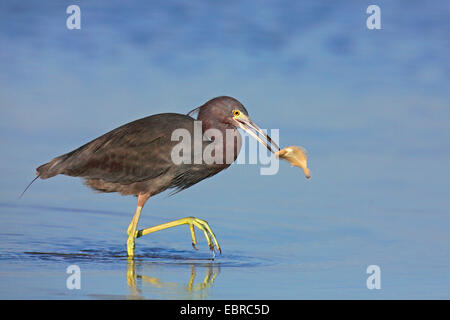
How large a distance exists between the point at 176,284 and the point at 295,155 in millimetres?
2488

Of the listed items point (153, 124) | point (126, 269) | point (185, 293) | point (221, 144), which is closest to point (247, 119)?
point (221, 144)

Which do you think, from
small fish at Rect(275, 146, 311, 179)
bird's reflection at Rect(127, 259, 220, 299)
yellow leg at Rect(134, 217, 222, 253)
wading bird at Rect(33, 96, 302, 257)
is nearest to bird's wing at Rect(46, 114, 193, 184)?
wading bird at Rect(33, 96, 302, 257)

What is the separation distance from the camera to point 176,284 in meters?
7.47

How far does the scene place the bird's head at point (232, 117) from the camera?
956 centimetres

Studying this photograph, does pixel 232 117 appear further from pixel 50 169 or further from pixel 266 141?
pixel 50 169

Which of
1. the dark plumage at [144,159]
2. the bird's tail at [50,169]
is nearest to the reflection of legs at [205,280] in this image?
the dark plumage at [144,159]

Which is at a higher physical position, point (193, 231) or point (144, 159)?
point (144, 159)

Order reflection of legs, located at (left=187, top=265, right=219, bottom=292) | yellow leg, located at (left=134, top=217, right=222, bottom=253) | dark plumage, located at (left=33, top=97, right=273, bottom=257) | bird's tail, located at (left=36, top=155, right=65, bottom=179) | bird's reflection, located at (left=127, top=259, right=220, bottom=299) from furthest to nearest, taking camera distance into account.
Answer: bird's tail, located at (left=36, top=155, right=65, bottom=179), dark plumage, located at (left=33, top=97, right=273, bottom=257), yellow leg, located at (left=134, top=217, right=222, bottom=253), reflection of legs, located at (left=187, top=265, right=219, bottom=292), bird's reflection, located at (left=127, top=259, right=220, bottom=299)

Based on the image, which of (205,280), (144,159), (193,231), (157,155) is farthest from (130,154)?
(205,280)

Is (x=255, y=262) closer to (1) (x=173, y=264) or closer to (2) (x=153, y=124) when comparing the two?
(1) (x=173, y=264)

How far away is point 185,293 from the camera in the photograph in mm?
7105

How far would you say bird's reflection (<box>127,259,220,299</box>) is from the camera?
706 centimetres

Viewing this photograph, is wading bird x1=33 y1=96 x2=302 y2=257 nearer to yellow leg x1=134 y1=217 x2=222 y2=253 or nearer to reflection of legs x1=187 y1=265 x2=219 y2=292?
yellow leg x1=134 y1=217 x2=222 y2=253

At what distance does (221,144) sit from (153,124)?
33.3 inches
